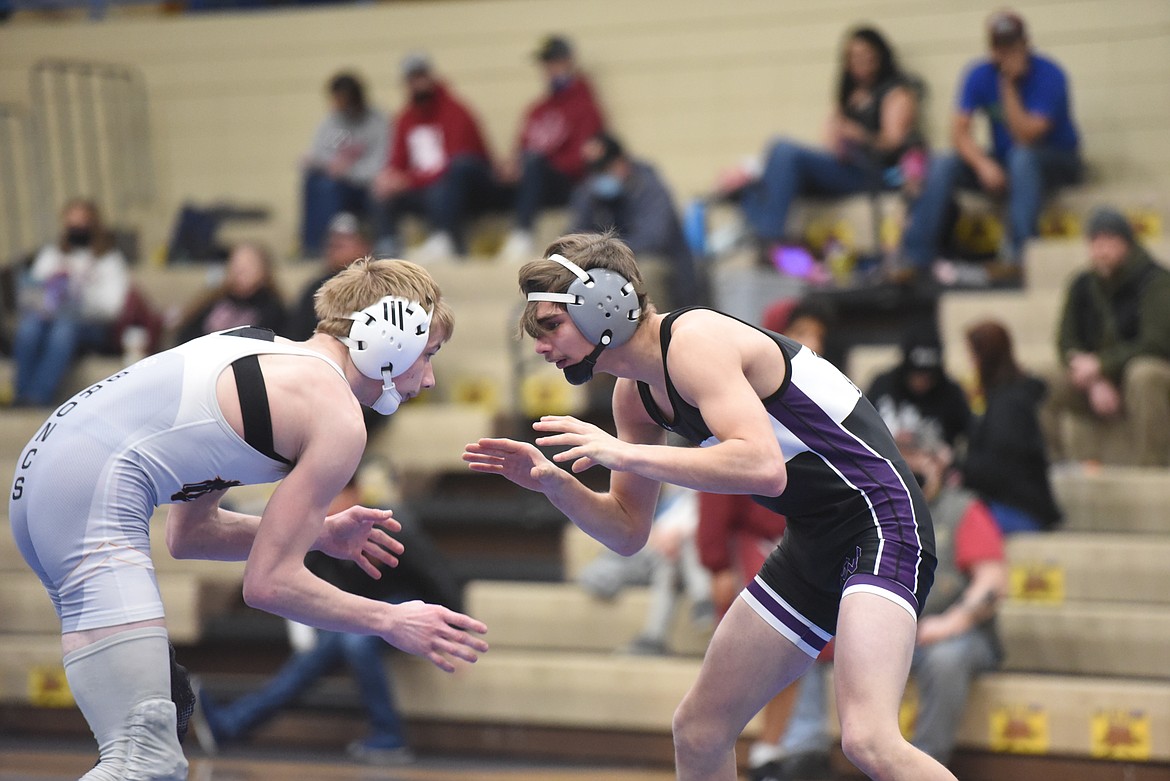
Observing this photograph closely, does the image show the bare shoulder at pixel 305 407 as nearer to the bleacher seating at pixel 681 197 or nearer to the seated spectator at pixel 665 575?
the seated spectator at pixel 665 575

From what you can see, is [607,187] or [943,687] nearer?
[943,687]

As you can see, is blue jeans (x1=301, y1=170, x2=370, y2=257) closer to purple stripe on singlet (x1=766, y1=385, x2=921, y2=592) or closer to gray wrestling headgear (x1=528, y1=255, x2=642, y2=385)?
gray wrestling headgear (x1=528, y1=255, x2=642, y2=385)

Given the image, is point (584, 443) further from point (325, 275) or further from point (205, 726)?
point (325, 275)

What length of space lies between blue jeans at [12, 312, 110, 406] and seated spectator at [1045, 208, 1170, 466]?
578cm

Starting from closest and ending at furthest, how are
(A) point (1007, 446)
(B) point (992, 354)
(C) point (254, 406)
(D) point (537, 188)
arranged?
(C) point (254, 406) → (A) point (1007, 446) → (B) point (992, 354) → (D) point (537, 188)

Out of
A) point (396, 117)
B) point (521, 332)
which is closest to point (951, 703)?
point (521, 332)

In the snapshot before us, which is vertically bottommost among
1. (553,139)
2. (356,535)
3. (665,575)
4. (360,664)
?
(360,664)

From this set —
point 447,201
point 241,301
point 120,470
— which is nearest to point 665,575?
point 241,301

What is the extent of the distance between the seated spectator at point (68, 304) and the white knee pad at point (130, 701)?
6.54 meters

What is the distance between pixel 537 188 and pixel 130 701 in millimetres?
6804

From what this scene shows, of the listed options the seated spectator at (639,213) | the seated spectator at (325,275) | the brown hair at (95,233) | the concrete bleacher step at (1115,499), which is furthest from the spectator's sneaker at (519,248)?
the concrete bleacher step at (1115,499)

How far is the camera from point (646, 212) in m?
8.81

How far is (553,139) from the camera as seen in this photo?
9922 millimetres

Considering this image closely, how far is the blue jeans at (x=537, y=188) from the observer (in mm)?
9672
